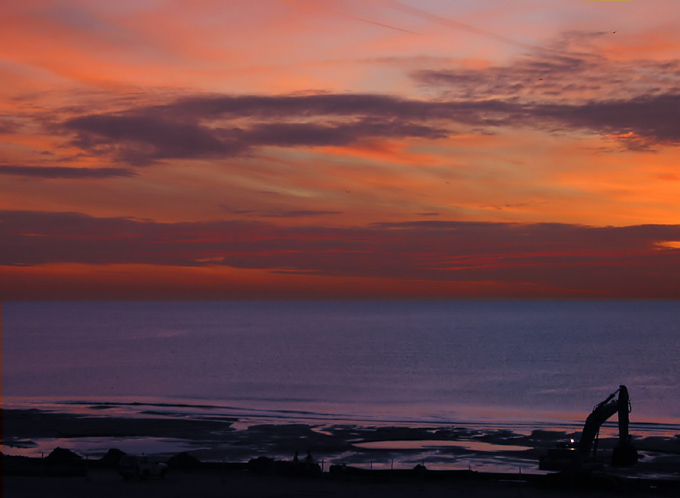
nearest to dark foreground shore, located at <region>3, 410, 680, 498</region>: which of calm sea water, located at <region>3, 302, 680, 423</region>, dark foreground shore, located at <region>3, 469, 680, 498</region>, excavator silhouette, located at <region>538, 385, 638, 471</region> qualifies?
dark foreground shore, located at <region>3, 469, 680, 498</region>

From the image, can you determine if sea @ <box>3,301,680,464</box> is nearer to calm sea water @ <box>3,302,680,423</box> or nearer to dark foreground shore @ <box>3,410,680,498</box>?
calm sea water @ <box>3,302,680,423</box>

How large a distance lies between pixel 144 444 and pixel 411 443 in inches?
783

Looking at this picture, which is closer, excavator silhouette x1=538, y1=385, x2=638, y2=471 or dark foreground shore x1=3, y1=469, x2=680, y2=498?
dark foreground shore x1=3, y1=469, x2=680, y2=498

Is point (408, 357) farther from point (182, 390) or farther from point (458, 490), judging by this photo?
point (458, 490)

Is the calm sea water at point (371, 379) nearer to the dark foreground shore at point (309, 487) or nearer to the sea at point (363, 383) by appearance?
the sea at point (363, 383)

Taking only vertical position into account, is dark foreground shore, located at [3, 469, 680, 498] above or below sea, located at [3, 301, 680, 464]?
below

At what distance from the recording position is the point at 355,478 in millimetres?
45875

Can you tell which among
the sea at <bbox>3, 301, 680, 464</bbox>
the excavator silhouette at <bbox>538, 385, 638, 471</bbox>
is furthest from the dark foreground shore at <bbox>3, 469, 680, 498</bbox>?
the sea at <bbox>3, 301, 680, 464</bbox>

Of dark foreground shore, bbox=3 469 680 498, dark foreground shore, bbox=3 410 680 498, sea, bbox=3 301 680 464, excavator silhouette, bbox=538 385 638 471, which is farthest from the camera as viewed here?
sea, bbox=3 301 680 464

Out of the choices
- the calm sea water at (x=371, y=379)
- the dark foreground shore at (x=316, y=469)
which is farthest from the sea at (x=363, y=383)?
the dark foreground shore at (x=316, y=469)

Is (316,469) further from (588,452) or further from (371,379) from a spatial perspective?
(371,379)

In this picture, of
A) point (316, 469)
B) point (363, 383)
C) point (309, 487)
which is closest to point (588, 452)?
point (316, 469)

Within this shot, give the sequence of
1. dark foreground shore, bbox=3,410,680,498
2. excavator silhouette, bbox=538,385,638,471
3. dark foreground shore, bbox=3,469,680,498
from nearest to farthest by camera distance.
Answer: dark foreground shore, bbox=3,469,680,498
dark foreground shore, bbox=3,410,680,498
excavator silhouette, bbox=538,385,638,471

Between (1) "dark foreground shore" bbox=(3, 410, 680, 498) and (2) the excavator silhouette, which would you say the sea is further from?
(2) the excavator silhouette
